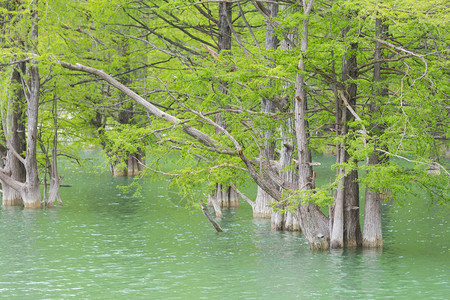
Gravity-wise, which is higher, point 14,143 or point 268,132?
point 14,143

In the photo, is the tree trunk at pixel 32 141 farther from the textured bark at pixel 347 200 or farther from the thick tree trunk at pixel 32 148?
the textured bark at pixel 347 200

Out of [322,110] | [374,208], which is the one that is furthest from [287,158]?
[374,208]

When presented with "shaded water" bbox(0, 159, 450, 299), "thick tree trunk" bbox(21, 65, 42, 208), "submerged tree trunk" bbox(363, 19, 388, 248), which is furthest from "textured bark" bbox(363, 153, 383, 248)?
"thick tree trunk" bbox(21, 65, 42, 208)

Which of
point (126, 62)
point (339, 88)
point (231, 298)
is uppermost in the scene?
point (126, 62)

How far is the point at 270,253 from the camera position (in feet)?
56.3

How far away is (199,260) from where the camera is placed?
16328mm

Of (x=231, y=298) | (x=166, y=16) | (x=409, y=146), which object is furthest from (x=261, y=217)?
(x=231, y=298)

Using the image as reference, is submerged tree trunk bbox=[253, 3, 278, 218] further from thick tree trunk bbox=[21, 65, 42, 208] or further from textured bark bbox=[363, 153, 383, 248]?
thick tree trunk bbox=[21, 65, 42, 208]

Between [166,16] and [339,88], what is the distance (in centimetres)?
835

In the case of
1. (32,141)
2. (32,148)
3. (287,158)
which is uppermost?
(32,141)

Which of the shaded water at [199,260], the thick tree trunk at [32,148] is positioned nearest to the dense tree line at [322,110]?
the shaded water at [199,260]

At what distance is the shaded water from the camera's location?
13219mm

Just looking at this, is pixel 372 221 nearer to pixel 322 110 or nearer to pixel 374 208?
pixel 374 208

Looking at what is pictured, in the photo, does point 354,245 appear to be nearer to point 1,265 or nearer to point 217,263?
point 217,263
